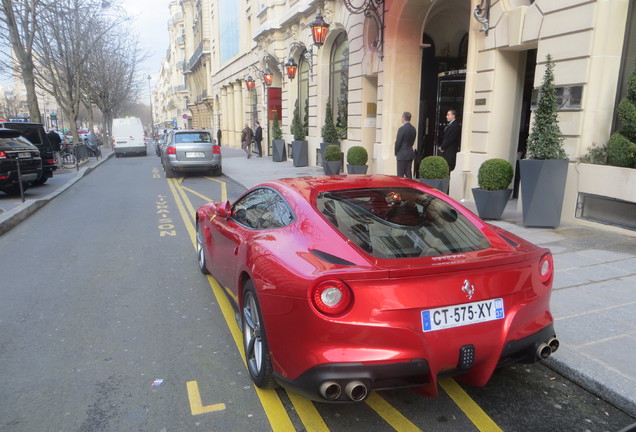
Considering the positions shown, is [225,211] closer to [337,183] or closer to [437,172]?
[337,183]

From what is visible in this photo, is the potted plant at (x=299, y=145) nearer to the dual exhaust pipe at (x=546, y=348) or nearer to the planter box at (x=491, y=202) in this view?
the planter box at (x=491, y=202)

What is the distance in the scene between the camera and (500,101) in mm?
9859

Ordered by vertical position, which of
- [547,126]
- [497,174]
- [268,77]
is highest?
[268,77]

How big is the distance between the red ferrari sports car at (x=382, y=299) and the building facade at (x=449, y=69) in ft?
17.4

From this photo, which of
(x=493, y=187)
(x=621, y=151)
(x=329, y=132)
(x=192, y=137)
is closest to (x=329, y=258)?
(x=493, y=187)

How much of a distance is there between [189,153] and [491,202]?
1188 cm

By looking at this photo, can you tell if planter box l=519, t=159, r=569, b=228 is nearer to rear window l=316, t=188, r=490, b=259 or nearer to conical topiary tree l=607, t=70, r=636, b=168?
conical topiary tree l=607, t=70, r=636, b=168

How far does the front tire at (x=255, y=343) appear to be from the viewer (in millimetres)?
3037

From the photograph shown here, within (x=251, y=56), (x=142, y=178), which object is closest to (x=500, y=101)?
(x=142, y=178)

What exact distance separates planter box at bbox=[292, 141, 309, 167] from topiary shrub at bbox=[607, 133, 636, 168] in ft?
45.9

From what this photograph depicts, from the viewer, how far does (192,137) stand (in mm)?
17141

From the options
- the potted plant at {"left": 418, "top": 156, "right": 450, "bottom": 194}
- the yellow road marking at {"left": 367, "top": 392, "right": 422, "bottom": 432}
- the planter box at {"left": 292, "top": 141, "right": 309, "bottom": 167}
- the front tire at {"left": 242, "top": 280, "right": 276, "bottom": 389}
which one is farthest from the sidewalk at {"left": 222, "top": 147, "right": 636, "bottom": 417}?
the planter box at {"left": 292, "top": 141, "right": 309, "bottom": 167}

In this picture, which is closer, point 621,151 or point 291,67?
point 621,151

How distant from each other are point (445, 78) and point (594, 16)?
18.1ft
